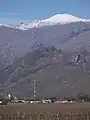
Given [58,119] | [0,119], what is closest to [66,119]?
[58,119]

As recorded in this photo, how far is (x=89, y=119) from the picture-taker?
66688 millimetres

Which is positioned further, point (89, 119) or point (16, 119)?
point (16, 119)

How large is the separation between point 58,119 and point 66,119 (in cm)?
133

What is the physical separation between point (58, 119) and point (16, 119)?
7.54m

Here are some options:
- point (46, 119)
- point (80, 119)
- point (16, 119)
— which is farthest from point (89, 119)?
point (16, 119)

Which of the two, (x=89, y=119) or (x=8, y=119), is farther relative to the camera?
(x=8, y=119)

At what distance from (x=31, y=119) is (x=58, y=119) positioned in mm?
4475

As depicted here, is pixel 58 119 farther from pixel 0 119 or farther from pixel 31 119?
pixel 0 119

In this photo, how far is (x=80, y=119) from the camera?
6825 cm

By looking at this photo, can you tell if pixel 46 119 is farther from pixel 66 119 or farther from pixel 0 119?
pixel 0 119

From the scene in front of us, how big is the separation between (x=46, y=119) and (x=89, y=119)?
769 centimetres

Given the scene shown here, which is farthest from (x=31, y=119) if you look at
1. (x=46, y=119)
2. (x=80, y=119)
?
(x=80, y=119)

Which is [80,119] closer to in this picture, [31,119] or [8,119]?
[31,119]

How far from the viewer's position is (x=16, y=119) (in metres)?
71.6
